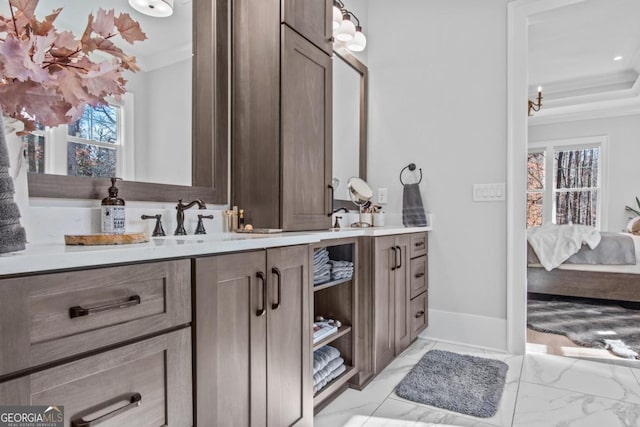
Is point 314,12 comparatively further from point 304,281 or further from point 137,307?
point 137,307

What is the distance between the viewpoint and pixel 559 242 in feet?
11.9

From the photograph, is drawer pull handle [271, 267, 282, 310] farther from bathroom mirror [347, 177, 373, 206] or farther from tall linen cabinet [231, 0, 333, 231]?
bathroom mirror [347, 177, 373, 206]

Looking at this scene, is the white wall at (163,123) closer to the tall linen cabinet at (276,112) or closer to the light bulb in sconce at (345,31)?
the tall linen cabinet at (276,112)

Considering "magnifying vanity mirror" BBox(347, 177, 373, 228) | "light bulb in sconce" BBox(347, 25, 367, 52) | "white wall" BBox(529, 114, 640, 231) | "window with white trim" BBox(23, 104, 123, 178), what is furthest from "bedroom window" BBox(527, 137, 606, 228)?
"window with white trim" BBox(23, 104, 123, 178)

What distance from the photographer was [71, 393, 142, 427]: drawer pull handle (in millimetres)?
727

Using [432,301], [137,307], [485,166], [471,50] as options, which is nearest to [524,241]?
[485,166]

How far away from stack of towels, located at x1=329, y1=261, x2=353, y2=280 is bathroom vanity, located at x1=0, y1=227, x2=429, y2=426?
0.24 metres

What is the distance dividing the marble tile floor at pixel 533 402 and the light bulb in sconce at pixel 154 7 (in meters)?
1.89

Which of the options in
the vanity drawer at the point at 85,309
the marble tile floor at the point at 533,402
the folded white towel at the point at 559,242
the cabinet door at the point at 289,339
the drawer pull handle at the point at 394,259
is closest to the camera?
the vanity drawer at the point at 85,309

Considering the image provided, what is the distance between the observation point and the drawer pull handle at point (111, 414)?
727 mm

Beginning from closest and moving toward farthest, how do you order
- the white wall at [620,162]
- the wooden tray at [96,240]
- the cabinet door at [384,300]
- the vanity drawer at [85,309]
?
the vanity drawer at [85,309], the wooden tray at [96,240], the cabinet door at [384,300], the white wall at [620,162]

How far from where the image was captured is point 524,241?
8.16 ft

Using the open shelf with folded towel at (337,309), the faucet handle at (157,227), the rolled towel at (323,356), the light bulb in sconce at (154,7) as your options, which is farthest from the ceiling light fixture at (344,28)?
the rolled towel at (323,356)

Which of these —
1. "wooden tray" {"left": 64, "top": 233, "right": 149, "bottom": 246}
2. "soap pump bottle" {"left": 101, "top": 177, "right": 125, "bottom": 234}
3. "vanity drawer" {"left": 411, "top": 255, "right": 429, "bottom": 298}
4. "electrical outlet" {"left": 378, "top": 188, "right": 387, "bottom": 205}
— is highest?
"electrical outlet" {"left": 378, "top": 188, "right": 387, "bottom": 205}
